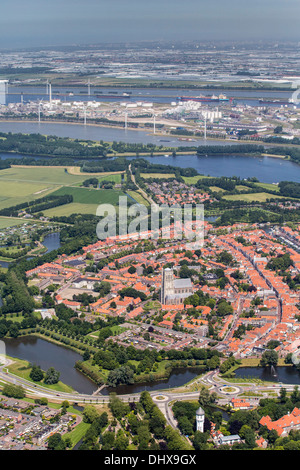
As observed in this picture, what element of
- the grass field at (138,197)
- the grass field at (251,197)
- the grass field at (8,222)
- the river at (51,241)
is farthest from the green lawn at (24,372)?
the grass field at (251,197)

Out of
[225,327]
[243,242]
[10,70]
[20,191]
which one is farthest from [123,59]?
[225,327]

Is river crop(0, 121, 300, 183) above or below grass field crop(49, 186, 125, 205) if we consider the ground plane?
above

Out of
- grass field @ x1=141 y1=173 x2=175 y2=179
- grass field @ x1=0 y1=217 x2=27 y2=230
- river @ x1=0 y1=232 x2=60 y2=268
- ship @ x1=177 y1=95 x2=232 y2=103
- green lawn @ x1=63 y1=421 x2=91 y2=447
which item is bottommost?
green lawn @ x1=63 y1=421 x2=91 y2=447

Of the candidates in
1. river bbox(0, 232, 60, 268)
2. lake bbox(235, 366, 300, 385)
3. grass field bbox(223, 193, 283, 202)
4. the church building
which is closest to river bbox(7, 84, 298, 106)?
grass field bbox(223, 193, 283, 202)

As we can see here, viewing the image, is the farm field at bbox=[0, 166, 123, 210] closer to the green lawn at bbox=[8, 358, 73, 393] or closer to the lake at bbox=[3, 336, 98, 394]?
the lake at bbox=[3, 336, 98, 394]

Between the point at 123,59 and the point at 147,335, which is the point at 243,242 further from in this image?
the point at 123,59
